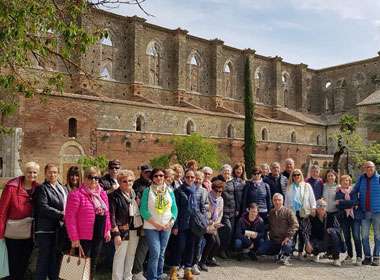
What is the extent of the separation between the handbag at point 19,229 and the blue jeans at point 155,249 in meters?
1.53

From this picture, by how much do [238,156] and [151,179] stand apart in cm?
2353

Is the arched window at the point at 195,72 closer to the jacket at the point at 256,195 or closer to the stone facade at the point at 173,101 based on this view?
the stone facade at the point at 173,101

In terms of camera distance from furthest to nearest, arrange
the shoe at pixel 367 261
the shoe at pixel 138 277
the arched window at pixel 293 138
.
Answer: the arched window at pixel 293 138 → the shoe at pixel 367 261 → the shoe at pixel 138 277

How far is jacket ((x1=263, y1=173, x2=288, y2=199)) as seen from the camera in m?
8.36

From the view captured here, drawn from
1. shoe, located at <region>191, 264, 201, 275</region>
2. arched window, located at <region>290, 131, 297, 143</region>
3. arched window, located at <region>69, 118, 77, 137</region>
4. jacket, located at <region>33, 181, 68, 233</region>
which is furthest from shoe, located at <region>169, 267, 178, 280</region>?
arched window, located at <region>290, 131, 297, 143</region>

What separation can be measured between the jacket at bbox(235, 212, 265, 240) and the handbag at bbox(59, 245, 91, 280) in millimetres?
3574

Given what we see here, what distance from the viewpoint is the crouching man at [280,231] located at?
7570 millimetres

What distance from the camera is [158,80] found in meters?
31.6

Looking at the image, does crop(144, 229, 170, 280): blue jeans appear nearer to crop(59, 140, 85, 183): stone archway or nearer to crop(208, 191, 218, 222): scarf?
crop(208, 191, 218, 222): scarf

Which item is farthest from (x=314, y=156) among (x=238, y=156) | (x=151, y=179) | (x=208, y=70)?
(x=151, y=179)

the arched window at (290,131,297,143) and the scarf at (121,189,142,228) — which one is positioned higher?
the arched window at (290,131,297,143)

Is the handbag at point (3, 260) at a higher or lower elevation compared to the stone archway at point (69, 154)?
lower

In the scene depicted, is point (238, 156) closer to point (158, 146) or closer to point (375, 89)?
point (158, 146)

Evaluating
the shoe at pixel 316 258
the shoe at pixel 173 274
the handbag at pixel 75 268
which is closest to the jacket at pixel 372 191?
the shoe at pixel 316 258
